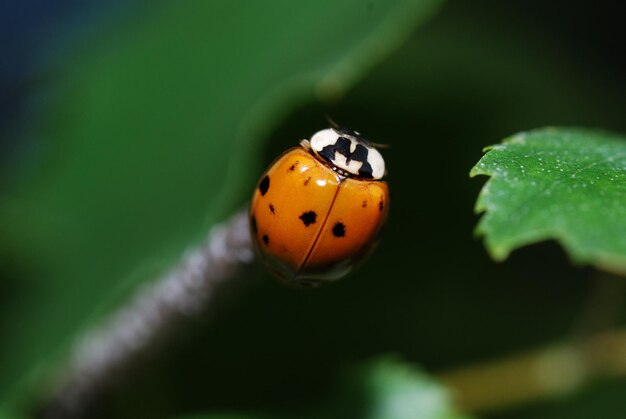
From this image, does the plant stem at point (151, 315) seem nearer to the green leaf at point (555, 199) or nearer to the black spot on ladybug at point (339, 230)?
the black spot on ladybug at point (339, 230)

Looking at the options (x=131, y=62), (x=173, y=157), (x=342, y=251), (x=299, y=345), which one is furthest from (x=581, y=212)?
(x=131, y=62)

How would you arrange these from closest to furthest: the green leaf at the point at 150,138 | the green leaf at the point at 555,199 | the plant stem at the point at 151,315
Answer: the green leaf at the point at 555,199 < the plant stem at the point at 151,315 < the green leaf at the point at 150,138

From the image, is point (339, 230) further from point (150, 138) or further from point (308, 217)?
point (150, 138)

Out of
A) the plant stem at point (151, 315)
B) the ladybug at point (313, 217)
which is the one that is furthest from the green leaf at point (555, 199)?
the plant stem at point (151, 315)

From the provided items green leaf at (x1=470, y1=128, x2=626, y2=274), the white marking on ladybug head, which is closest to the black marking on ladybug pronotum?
the white marking on ladybug head

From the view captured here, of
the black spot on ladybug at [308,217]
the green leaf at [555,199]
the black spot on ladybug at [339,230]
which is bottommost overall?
the green leaf at [555,199]

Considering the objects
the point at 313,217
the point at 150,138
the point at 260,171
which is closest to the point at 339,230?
the point at 313,217
